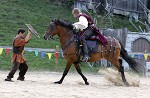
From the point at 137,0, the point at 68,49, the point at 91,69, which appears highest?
the point at 137,0

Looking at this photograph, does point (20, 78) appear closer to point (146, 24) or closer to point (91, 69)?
point (91, 69)

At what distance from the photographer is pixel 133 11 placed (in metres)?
30.9

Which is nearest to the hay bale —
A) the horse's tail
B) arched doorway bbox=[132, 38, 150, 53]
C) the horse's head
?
the horse's tail

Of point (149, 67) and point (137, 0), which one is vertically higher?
point (137, 0)

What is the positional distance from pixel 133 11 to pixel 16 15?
→ 383 inches

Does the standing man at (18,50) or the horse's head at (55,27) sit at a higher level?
the horse's head at (55,27)

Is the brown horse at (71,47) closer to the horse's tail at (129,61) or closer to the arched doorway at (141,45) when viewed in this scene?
the horse's tail at (129,61)

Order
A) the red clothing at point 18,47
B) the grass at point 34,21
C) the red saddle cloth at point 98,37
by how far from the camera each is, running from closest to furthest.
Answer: the red clothing at point 18,47 < the red saddle cloth at point 98,37 < the grass at point 34,21

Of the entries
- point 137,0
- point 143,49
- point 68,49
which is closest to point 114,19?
point 137,0

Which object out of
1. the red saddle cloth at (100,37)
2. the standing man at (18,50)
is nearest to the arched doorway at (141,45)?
the red saddle cloth at (100,37)

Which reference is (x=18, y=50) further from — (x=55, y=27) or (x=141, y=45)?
(x=141, y=45)

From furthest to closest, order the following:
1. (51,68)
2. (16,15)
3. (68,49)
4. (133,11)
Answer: (133,11) < (16,15) < (51,68) < (68,49)

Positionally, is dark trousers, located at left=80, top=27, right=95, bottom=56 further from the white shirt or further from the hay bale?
the hay bale

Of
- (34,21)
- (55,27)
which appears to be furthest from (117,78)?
(34,21)
